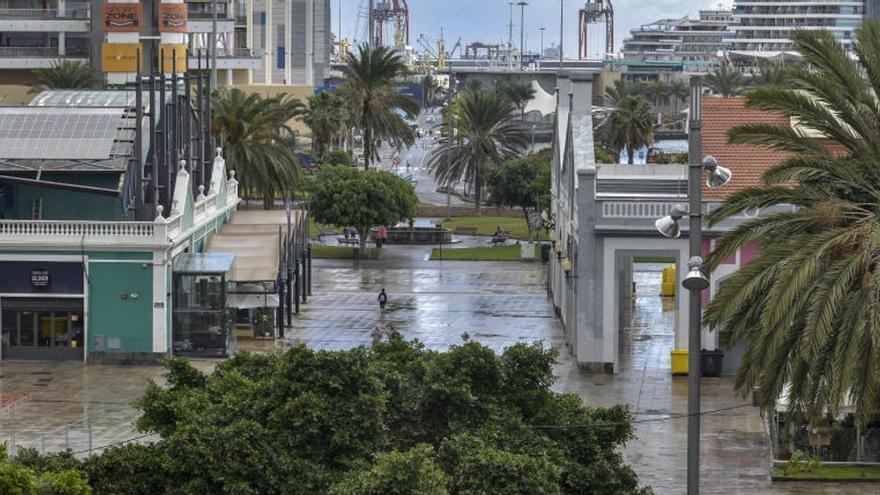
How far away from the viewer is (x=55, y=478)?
2542 centimetres

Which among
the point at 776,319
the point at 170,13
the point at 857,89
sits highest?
the point at 170,13

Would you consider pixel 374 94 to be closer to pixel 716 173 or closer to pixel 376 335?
pixel 376 335

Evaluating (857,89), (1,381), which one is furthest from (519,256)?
(857,89)

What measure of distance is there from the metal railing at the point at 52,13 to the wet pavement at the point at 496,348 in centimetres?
6451

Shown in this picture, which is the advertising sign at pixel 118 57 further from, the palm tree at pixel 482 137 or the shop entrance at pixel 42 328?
the shop entrance at pixel 42 328

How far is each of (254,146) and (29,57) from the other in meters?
63.0

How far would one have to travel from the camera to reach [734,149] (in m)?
53.8

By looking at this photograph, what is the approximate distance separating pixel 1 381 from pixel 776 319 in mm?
27526

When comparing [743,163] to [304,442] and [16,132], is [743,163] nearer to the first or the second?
[16,132]

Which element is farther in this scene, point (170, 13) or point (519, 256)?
point (170, 13)

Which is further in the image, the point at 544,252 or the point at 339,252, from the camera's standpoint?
the point at 339,252

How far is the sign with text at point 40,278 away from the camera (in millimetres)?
54844

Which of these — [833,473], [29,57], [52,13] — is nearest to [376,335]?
[833,473]

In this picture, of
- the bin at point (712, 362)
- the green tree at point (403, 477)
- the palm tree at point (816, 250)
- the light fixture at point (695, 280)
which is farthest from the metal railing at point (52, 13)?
the green tree at point (403, 477)
